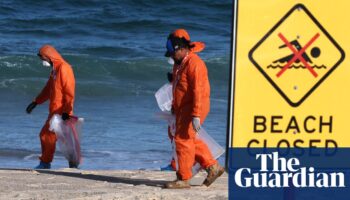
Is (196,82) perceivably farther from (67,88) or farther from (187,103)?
(67,88)

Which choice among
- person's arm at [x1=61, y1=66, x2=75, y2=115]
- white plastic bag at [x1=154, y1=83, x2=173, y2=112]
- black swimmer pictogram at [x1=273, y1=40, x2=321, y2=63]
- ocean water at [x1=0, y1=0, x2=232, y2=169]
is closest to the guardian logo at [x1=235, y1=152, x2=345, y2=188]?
black swimmer pictogram at [x1=273, y1=40, x2=321, y2=63]

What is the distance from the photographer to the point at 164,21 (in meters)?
31.0

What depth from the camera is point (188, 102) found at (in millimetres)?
8219

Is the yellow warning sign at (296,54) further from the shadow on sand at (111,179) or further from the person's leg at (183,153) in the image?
the shadow on sand at (111,179)

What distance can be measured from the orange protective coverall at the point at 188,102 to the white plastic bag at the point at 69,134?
2241 mm

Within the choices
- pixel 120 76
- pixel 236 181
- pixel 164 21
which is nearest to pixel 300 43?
pixel 236 181

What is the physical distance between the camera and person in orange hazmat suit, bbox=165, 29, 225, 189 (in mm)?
8117

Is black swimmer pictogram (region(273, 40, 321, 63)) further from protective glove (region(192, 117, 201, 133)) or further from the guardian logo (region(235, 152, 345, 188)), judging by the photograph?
protective glove (region(192, 117, 201, 133))

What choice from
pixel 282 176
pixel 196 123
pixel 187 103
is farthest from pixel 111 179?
pixel 282 176

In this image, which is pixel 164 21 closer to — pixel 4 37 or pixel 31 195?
pixel 4 37

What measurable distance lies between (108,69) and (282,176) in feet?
62.4

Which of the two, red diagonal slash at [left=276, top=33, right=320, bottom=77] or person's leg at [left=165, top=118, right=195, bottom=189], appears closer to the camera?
red diagonal slash at [left=276, top=33, right=320, bottom=77]

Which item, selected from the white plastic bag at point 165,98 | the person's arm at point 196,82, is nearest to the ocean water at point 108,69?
the white plastic bag at point 165,98

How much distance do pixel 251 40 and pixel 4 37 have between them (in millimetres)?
23985
